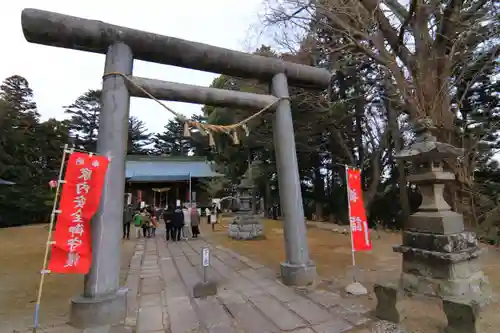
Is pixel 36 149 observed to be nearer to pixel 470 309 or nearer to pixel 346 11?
pixel 346 11

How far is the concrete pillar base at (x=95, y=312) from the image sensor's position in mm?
3727

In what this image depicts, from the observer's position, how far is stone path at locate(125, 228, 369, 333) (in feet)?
12.0

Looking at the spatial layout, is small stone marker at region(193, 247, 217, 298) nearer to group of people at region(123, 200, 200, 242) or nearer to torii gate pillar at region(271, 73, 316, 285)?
torii gate pillar at region(271, 73, 316, 285)

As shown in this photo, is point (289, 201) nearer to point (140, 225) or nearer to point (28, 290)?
point (28, 290)

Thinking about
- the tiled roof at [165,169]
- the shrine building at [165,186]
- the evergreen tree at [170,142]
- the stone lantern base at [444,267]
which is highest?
the evergreen tree at [170,142]

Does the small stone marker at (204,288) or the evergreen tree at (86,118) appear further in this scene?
the evergreen tree at (86,118)

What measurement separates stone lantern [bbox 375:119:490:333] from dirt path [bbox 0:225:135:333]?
15.6 feet

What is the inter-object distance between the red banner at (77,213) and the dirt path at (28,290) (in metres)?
0.95

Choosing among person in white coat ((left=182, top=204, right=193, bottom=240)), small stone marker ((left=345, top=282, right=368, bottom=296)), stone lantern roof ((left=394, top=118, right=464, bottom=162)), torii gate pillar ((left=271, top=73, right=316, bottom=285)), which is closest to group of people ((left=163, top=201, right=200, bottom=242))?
person in white coat ((left=182, top=204, right=193, bottom=240))

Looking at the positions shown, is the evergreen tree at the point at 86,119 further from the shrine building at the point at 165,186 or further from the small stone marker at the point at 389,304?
the small stone marker at the point at 389,304

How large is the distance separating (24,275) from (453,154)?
29.8ft

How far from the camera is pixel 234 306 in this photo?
4336 mm

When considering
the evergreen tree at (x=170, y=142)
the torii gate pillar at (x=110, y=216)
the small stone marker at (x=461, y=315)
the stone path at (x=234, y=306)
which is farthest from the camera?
the evergreen tree at (x=170, y=142)

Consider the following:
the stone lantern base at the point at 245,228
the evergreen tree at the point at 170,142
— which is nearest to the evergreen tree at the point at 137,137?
the evergreen tree at the point at 170,142
